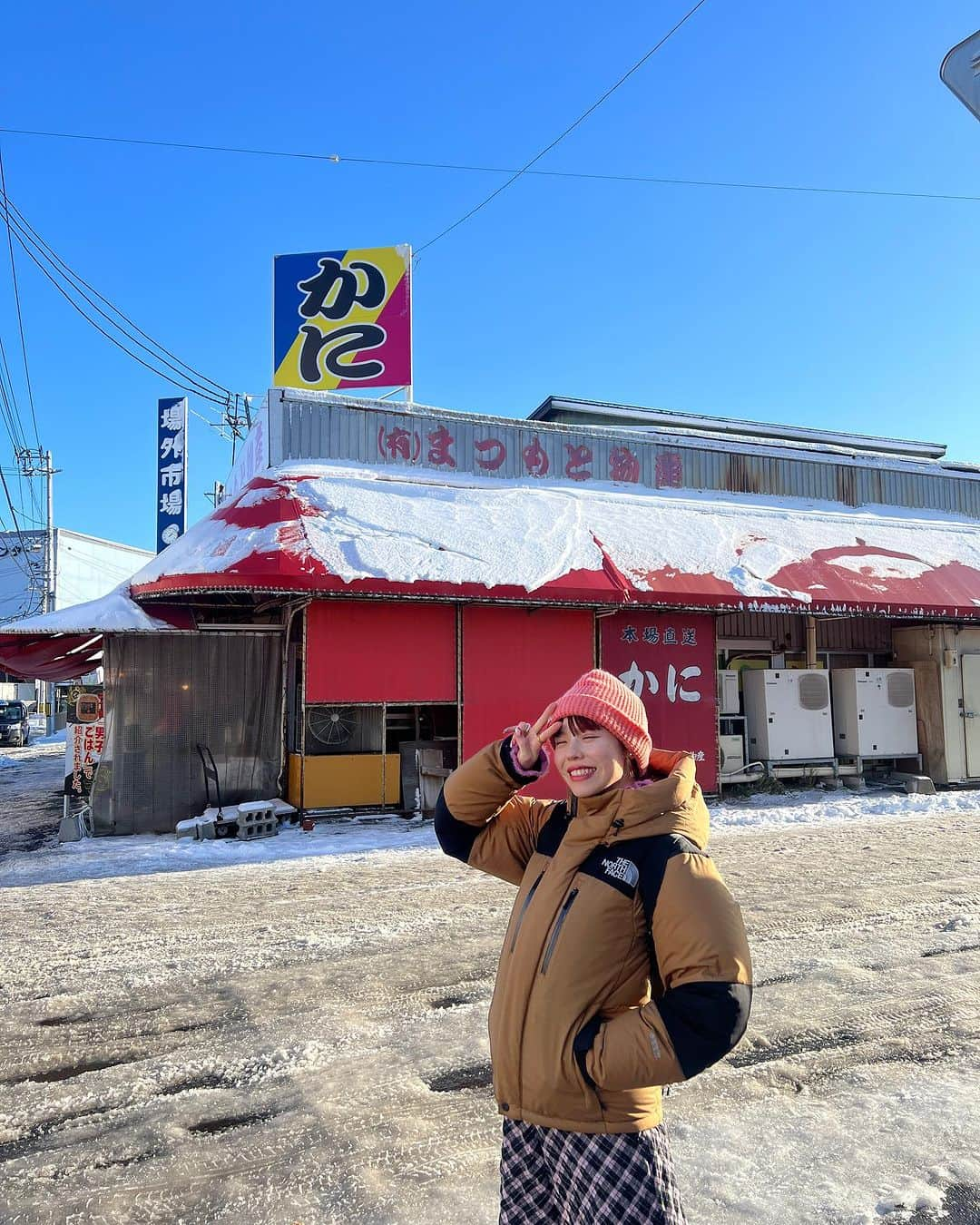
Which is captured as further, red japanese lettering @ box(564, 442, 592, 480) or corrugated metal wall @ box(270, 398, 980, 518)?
red japanese lettering @ box(564, 442, 592, 480)

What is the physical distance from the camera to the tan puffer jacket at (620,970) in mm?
1838

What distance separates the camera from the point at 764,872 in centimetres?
835

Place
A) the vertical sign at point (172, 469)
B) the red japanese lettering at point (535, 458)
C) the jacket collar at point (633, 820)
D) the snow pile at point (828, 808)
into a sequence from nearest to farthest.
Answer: the jacket collar at point (633, 820) → the snow pile at point (828, 808) → the red japanese lettering at point (535, 458) → the vertical sign at point (172, 469)

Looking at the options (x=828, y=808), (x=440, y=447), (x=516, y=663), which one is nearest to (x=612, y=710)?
(x=516, y=663)

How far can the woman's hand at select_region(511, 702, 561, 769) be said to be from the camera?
93.7 inches

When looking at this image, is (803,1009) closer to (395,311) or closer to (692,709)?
(692,709)

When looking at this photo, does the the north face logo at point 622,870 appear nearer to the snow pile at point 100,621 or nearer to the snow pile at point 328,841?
the snow pile at point 328,841

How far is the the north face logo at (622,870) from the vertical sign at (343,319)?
13.4 m

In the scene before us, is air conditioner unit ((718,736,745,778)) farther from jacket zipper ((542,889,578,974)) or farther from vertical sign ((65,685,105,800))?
jacket zipper ((542,889,578,974))

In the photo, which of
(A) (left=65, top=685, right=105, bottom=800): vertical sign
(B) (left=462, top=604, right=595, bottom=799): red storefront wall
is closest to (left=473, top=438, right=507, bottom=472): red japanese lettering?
(B) (left=462, top=604, right=595, bottom=799): red storefront wall

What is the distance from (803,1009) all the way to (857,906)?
259cm

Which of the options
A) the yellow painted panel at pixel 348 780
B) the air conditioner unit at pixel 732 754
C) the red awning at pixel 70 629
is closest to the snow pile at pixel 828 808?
the air conditioner unit at pixel 732 754

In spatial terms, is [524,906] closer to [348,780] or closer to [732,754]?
[348,780]

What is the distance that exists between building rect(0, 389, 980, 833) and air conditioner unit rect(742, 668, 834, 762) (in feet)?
0.20
